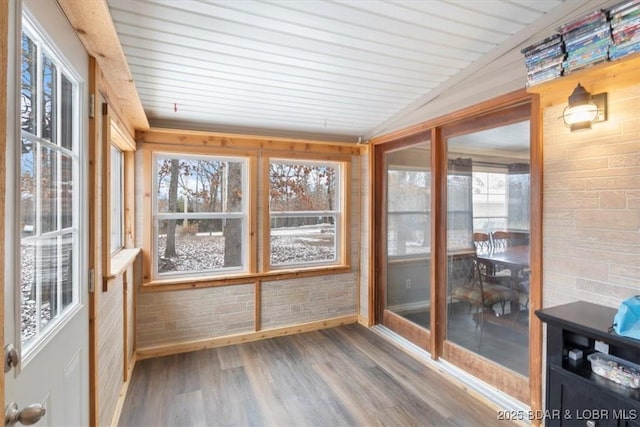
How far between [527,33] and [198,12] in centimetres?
199

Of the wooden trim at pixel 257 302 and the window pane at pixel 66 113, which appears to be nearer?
the window pane at pixel 66 113

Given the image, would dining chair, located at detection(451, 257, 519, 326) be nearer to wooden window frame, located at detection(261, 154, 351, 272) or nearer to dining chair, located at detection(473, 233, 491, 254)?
dining chair, located at detection(473, 233, 491, 254)

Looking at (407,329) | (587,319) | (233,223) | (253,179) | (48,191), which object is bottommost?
(407,329)

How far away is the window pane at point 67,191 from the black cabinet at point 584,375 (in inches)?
93.1

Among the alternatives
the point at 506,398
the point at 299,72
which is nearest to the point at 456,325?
the point at 506,398

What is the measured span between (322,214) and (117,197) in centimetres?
216

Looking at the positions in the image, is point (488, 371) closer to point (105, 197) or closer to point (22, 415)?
point (22, 415)

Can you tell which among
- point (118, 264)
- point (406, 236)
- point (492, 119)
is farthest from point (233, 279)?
point (492, 119)

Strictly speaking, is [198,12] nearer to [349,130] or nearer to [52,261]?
[52,261]

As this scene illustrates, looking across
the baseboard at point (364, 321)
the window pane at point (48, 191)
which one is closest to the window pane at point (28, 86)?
the window pane at point (48, 191)

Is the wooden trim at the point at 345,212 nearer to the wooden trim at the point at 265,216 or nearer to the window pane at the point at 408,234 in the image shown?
the window pane at the point at 408,234

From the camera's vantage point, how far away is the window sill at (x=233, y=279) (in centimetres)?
327

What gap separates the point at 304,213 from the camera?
12.9 ft

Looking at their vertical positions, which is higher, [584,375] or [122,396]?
[584,375]
